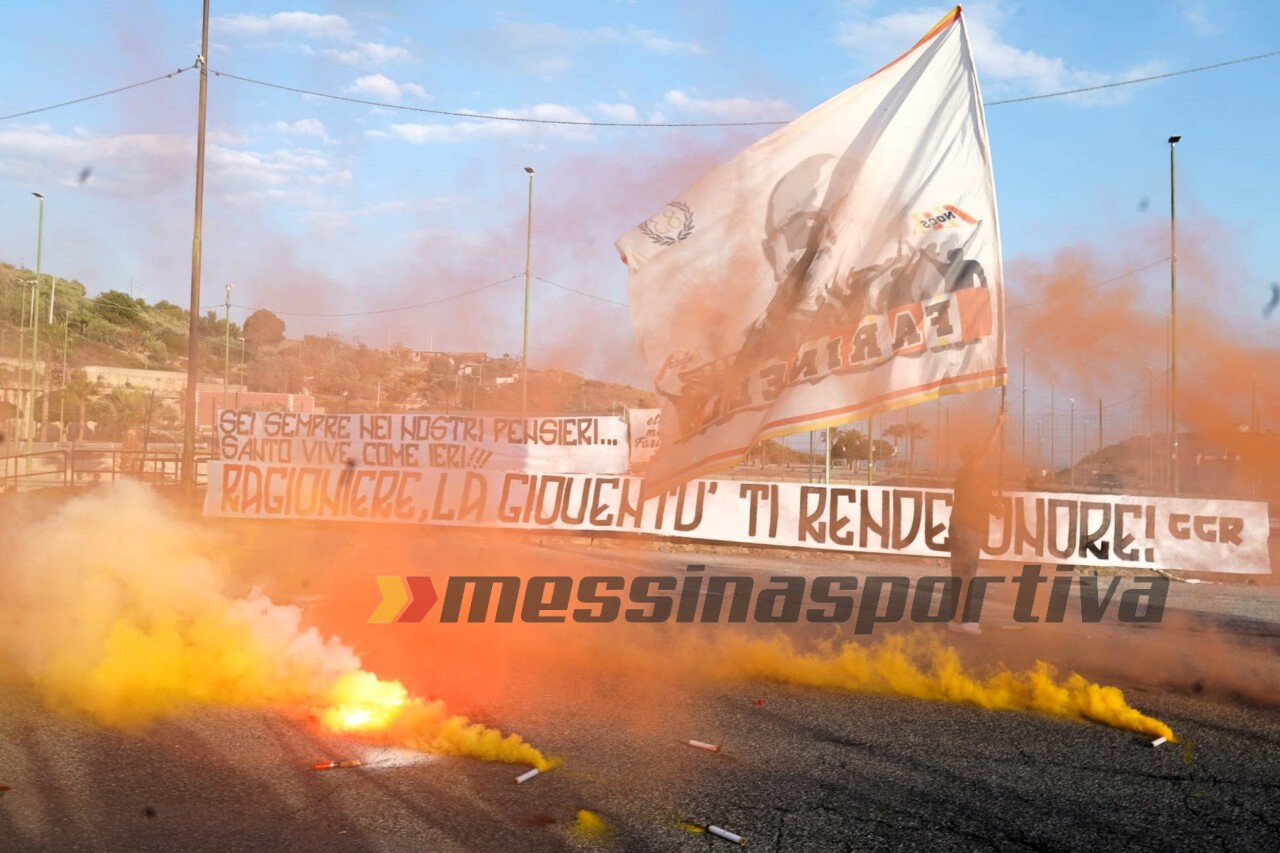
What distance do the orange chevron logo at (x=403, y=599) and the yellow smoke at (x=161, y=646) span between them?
6.65ft

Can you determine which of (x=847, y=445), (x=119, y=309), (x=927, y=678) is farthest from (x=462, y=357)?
(x=119, y=309)

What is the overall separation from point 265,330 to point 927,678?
3642 inches

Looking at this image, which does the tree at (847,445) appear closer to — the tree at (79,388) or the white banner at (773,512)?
the white banner at (773,512)

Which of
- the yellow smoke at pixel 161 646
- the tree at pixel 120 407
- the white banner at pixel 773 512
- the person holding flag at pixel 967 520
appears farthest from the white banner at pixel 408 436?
the tree at pixel 120 407

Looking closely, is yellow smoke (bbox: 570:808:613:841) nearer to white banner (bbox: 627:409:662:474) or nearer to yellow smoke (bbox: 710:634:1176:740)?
yellow smoke (bbox: 710:634:1176:740)

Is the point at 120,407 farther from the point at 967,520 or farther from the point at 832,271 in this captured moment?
the point at 832,271

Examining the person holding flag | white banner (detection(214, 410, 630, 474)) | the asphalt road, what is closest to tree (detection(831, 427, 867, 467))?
white banner (detection(214, 410, 630, 474))

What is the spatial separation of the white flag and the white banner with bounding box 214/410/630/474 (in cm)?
1485

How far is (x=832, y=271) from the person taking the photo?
640 centimetres

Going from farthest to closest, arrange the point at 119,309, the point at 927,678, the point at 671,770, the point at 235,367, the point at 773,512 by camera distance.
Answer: the point at 119,309 < the point at 235,367 < the point at 773,512 < the point at 927,678 < the point at 671,770

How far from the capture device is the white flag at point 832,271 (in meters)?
6.15

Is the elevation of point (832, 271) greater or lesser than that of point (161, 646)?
greater

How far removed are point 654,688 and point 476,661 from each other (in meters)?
1.63

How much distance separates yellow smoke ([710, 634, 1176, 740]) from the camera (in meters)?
6.54
